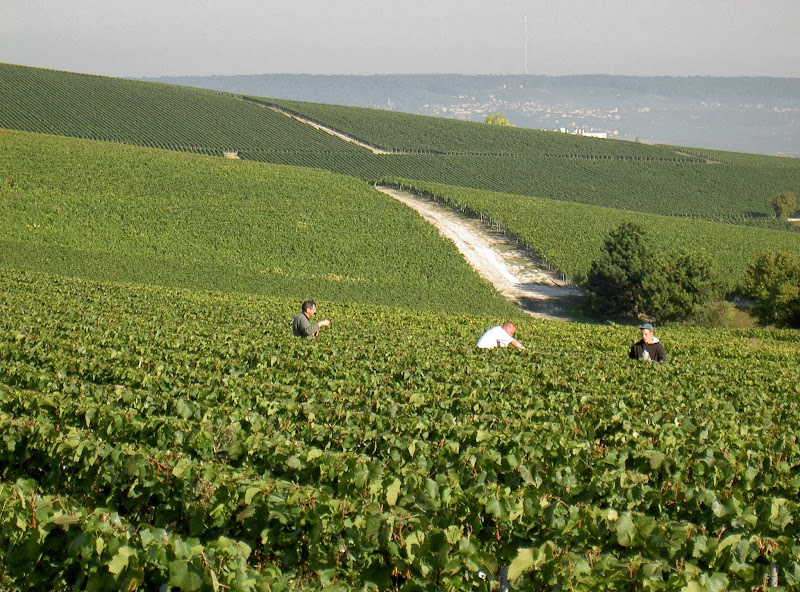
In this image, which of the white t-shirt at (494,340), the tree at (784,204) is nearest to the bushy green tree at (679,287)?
the white t-shirt at (494,340)

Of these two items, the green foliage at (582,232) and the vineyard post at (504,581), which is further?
the green foliage at (582,232)

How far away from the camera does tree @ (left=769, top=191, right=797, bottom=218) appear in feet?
292

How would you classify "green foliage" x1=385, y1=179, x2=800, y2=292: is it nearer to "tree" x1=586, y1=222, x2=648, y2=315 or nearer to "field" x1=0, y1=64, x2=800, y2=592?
"tree" x1=586, y1=222, x2=648, y2=315

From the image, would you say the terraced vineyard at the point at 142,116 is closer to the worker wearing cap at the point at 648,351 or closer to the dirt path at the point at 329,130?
the dirt path at the point at 329,130

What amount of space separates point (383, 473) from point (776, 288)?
39.9 m

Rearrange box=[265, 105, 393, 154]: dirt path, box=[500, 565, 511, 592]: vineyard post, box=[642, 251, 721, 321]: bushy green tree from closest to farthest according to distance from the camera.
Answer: box=[500, 565, 511, 592]: vineyard post, box=[642, 251, 721, 321]: bushy green tree, box=[265, 105, 393, 154]: dirt path

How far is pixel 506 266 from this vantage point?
55.2m

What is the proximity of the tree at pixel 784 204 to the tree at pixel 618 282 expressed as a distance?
48368mm

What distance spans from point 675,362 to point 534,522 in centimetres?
1110

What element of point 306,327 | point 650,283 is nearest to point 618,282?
point 650,283

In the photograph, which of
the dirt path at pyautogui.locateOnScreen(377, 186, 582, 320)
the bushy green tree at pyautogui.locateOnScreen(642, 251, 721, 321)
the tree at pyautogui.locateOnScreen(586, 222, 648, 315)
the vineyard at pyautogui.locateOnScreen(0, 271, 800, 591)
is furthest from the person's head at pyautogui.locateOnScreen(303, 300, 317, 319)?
the tree at pyautogui.locateOnScreen(586, 222, 648, 315)

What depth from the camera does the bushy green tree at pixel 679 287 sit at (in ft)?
145

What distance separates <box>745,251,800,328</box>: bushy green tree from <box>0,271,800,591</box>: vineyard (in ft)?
94.3

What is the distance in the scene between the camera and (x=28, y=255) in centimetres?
4397
